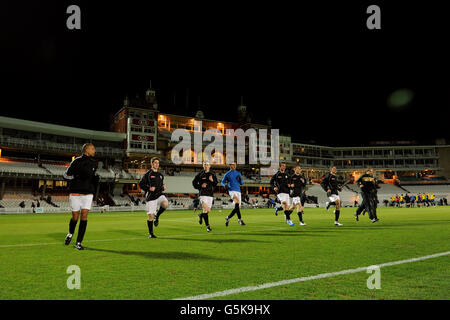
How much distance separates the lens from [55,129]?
177 feet

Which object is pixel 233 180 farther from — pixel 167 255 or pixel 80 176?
pixel 167 255

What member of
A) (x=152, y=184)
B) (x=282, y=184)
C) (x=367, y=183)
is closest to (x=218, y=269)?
(x=152, y=184)

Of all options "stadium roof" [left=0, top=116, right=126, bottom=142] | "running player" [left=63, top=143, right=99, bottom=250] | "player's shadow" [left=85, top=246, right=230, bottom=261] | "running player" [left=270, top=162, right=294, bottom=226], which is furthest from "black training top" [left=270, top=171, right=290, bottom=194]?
"stadium roof" [left=0, top=116, right=126, bottom=142]

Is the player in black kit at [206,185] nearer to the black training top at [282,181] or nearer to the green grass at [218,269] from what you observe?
the black training top at [282,181]

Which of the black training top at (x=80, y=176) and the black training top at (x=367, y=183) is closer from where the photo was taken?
the black training top at (x=80, y=176)

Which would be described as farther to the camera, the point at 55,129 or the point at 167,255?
the point at 55,129

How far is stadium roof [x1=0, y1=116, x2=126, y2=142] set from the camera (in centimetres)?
4976

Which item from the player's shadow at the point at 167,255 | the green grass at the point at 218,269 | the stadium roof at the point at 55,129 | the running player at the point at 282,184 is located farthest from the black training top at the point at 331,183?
the stadium roof at the point at 55,129

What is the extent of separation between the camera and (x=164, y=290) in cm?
387

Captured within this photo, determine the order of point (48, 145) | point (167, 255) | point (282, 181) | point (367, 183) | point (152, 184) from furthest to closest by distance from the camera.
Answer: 1. point (48, 145)
2. point (367, 183)
3. point (282, 181)
4. point (152, 184)
5. point (167, 255)

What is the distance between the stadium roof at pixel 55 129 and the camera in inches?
1959
